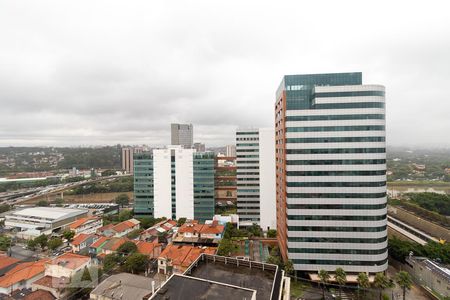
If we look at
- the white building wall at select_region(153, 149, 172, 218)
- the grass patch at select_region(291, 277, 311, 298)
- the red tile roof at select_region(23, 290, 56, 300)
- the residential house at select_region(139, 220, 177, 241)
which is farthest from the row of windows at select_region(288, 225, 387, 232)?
the white building wall at select_region(153, 149, 172, 218)

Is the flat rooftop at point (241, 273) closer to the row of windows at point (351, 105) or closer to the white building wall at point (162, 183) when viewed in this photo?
the row of windows at point (351, 105)

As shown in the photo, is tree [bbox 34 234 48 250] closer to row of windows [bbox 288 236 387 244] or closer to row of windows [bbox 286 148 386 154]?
row of windows [bbox 288 236 387 244]

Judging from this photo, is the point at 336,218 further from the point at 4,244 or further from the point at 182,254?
the point at 4,244

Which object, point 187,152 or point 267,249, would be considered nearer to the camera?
point 267,249

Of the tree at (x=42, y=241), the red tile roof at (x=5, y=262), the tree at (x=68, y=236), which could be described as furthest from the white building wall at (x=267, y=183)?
the red tile roof at (x=5, y=262)

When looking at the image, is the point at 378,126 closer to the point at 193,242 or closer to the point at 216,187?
the point at 193,242

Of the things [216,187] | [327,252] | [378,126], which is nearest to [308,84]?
[378,126]
